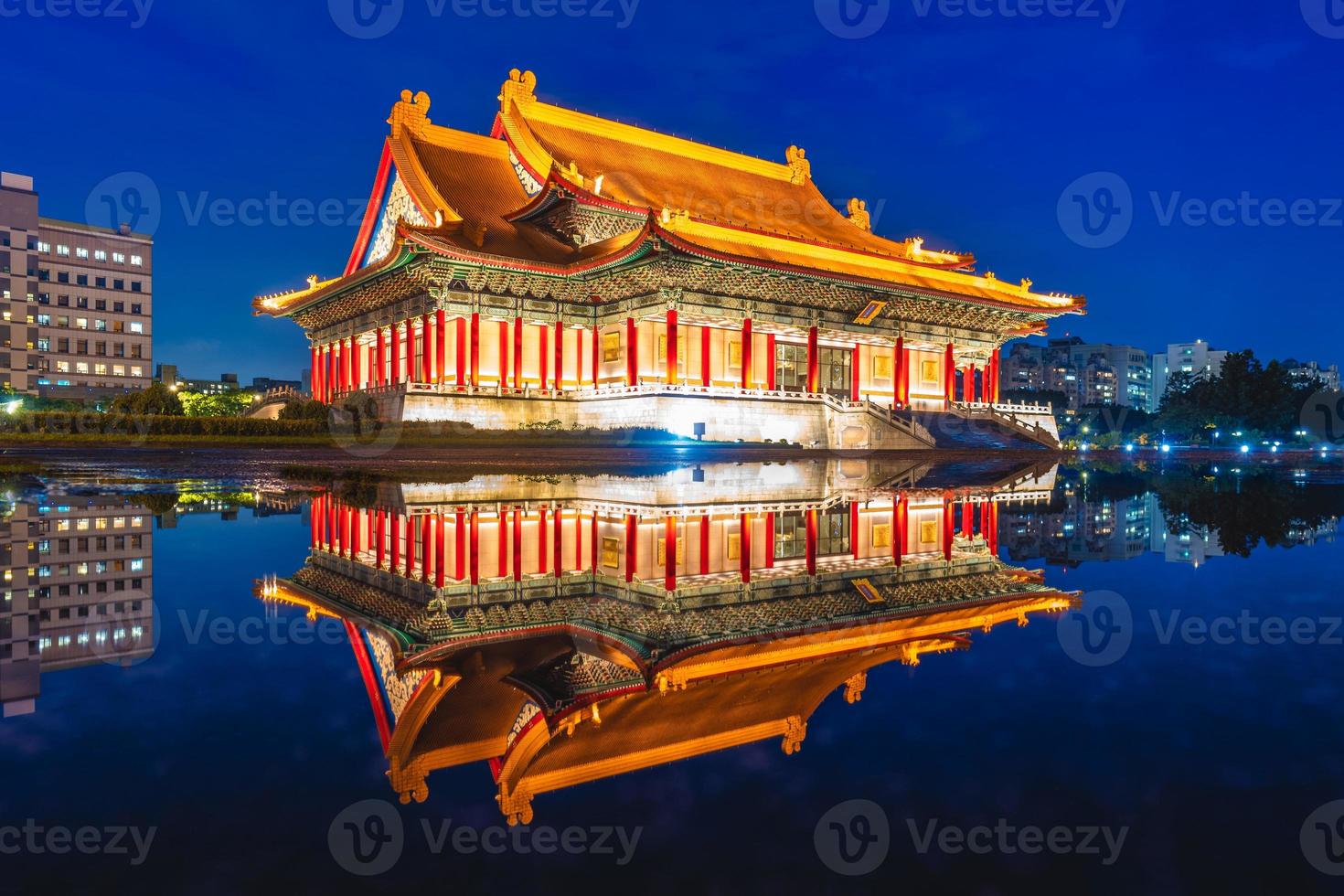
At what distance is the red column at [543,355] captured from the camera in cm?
3678

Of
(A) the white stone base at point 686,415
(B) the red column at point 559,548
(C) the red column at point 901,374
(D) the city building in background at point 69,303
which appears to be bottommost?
(B) the red column at point 559,548

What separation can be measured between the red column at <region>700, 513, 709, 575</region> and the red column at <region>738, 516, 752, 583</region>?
1.15 ft

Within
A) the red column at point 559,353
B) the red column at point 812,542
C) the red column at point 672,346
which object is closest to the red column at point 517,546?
the red column at point 812,542

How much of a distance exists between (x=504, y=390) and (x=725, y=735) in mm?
31197

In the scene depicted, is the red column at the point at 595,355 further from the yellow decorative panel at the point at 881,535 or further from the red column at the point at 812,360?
the yellow decorative panel at the point at 881,535

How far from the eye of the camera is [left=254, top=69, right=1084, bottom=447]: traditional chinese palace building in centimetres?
3359

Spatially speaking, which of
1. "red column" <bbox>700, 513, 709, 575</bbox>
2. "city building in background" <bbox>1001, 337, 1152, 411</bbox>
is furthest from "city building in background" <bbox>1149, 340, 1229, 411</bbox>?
"red column" <bbox>700, 513, 709, 575</bbox>

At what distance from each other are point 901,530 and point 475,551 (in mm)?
5627

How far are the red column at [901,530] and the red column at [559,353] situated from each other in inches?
908

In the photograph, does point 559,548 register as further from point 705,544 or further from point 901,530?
point 901,530

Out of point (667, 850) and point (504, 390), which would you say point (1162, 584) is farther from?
point (504, 390)

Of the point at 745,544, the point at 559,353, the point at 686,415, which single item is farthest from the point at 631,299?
the point at 745,544

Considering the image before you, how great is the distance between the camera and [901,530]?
1173 centimetres

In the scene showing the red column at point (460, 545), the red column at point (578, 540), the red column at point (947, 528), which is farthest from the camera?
the red column at point (947, 528)
